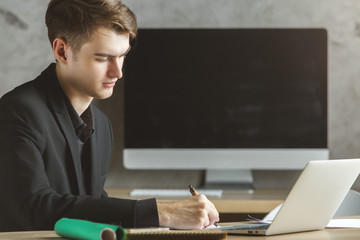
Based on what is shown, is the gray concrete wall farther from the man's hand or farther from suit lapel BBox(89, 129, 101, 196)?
the man's hand

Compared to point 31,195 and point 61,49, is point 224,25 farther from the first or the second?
point 31,195

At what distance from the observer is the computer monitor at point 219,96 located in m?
3.14

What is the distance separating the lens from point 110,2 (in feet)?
6.20

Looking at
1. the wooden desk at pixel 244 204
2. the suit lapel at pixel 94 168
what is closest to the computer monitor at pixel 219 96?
the wooden desk at pixel 244 204

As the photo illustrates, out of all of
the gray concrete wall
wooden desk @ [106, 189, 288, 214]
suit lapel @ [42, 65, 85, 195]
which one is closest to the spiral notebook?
suit lapel @ [42, 65, 85, 195]

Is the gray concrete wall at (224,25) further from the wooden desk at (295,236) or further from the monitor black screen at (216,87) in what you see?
the wooden desk at (295,236)

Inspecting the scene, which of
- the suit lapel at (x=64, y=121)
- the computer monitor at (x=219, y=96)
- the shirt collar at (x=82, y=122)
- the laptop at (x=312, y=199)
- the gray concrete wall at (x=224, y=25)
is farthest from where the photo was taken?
the gray concrete wall at (x=224, y=25)

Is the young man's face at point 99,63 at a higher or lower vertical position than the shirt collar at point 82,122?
higher

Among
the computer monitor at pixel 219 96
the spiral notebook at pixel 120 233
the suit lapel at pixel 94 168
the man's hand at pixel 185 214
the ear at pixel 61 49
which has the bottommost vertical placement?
the spiral notebook at pixel 120 233

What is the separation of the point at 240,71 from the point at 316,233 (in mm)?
1728

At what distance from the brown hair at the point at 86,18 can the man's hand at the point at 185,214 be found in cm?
66

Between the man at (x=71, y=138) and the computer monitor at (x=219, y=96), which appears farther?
the computer monitor at (x=219, y=96)

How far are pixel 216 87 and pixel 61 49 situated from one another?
136 centimetres

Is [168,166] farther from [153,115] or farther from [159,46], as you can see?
[159,46]
